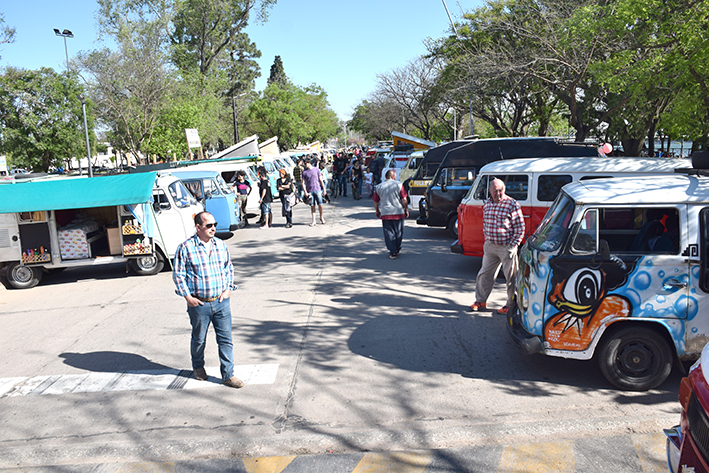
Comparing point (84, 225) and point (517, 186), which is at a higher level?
point (517, 186)

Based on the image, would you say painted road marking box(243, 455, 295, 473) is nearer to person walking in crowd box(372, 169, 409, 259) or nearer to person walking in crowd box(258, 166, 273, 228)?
person walking in crowd box(372, 169, 409, 259)

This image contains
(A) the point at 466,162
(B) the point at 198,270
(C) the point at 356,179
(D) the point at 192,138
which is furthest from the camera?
(D) the point at 192,138

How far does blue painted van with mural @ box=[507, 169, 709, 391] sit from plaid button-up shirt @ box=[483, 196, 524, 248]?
1.63 metres

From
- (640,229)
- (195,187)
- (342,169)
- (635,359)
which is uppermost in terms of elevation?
(342,169)

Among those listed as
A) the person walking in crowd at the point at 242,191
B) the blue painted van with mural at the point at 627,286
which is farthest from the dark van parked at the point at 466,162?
the blue painted van with mural at the point at 627,286

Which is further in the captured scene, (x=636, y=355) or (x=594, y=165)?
(x=594, y=165)

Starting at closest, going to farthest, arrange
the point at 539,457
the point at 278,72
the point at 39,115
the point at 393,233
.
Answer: the point at 539,457
the point at 393,233
the point at 39,115
the point at 278,72

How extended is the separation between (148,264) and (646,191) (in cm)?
914

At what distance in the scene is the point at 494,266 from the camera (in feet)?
24.2

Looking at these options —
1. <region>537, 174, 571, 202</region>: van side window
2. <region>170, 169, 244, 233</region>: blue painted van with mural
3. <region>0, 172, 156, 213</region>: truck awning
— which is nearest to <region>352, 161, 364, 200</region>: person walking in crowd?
<region>170, 169, 244, 233</region>: blue painted van with mural

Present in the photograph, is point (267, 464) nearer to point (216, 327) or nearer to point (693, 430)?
point (216, 327)

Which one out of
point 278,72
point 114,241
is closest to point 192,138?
point 114,241

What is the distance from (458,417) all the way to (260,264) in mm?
7448

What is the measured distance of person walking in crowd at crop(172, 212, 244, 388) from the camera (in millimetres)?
5293
